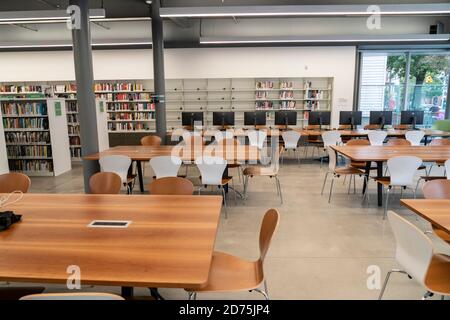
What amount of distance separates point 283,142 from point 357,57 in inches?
173

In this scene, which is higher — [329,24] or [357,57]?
[329,24]

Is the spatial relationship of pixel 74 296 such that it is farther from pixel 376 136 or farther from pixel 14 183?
pixel 376 136

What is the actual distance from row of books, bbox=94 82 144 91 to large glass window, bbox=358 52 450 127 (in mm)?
7005

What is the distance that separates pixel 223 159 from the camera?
4270mm

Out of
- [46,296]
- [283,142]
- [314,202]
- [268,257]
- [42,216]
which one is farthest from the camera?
[283,142]

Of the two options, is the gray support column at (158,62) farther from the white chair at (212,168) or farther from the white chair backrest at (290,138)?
the white chair at (212,168)

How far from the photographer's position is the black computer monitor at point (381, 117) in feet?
27.8

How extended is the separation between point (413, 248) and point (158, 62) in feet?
23.8

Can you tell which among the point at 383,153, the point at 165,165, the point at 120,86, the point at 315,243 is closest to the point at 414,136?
the point at 383,153

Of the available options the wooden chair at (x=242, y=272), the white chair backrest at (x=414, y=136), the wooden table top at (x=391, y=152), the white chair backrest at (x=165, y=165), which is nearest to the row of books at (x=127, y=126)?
the white chair backrest at (x=165, y=165)

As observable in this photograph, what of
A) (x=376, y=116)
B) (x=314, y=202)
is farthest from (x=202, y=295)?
(x=376, y=116)

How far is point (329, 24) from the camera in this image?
32.7 feet

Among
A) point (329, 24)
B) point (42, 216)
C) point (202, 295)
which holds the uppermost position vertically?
point (329, 24)

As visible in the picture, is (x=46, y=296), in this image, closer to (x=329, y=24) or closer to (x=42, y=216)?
(x=42, y=216)
